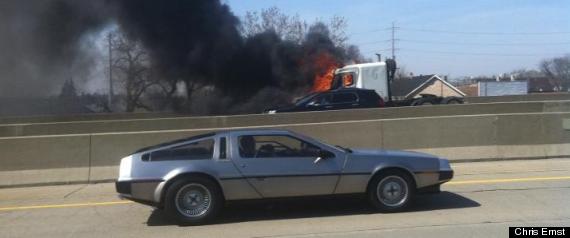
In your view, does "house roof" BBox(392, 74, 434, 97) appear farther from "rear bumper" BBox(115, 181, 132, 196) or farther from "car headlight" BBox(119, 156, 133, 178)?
"rear bumper" BBox(115, 181, 132, 196)

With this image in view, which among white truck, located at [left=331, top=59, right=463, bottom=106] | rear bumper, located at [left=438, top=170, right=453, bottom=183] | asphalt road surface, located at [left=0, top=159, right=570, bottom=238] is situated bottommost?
asphalt road surface, located at [left=0, top=159, right=570, bottom=238]

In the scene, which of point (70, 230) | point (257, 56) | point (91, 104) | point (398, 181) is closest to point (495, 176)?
point (398, 181)

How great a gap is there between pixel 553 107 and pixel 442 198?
1331cm

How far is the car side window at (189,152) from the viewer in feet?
25.3

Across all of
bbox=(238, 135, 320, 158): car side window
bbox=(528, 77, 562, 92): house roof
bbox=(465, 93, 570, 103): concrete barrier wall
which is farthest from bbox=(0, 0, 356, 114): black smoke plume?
bbox=(528, 77, 562, 92): house roof

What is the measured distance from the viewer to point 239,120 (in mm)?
19719

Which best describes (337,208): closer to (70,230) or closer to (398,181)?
(398,181)

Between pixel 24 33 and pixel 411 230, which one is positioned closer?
pixel 411 230

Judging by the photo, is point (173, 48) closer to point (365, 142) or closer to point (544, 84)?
point (365, 142)

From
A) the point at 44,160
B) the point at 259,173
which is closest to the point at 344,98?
the point at 44,160

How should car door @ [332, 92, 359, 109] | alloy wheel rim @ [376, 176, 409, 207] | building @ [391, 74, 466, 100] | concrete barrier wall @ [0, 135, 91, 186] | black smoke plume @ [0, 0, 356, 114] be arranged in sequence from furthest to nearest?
1. building @ [391, 74, 466, 100]
2. black smoke plume @ [0, 0, 356, 114]
3. car door @ [332, 92, 359, 109]
4. concrete barrier wall @ [0, 135, 91, 186]
5. alloy wheel rim @ [376, 176, 409, 207]

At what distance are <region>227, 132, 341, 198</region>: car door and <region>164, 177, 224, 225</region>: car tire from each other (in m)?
0.45

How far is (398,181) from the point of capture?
7965 millimetres

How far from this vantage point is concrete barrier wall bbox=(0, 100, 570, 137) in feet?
61.8
